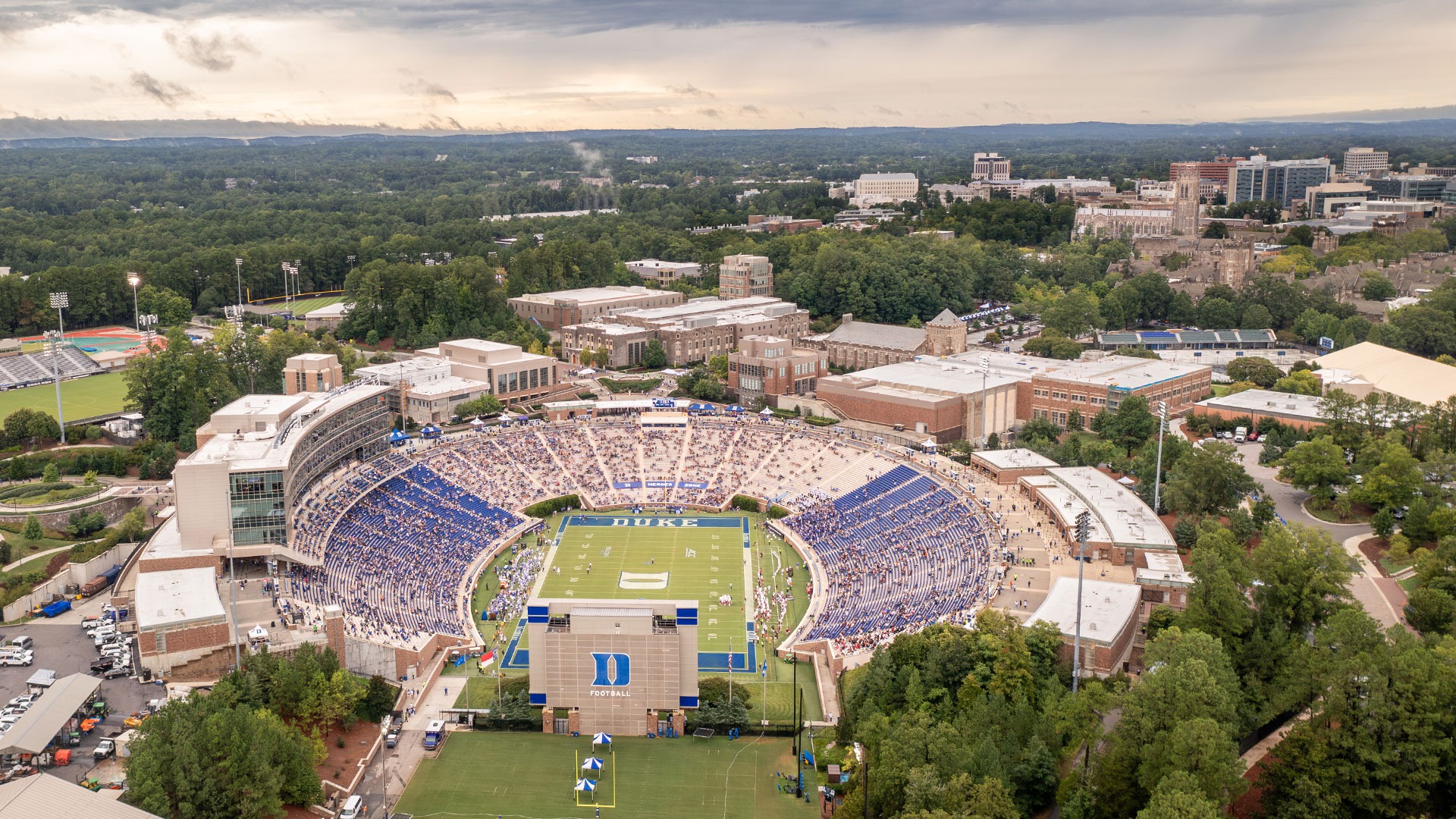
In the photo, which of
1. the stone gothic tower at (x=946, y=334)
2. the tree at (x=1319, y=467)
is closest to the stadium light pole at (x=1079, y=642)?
the tree at (x=1319, y=467)

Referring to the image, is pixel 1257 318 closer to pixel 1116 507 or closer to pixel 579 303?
→ pixel 1116 507

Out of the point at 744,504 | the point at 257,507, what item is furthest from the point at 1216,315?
the point at 257,507

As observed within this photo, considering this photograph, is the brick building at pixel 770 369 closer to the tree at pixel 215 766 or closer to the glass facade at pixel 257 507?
the glass facade at pixel 257 507

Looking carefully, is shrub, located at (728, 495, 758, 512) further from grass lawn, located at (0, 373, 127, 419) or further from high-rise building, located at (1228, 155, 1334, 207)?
high-rise building, located at (1228, 155, 1334, 207)

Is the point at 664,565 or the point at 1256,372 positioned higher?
the point at 1256,372

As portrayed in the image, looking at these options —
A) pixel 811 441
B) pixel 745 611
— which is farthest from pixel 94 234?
pixel 745 611
